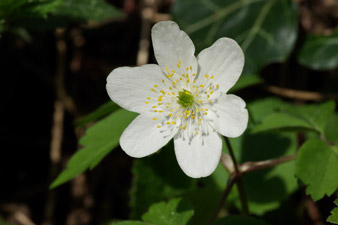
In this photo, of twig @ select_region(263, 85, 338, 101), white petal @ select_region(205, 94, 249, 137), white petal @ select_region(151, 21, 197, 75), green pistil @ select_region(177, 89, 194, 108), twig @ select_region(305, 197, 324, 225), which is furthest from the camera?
twig @ select_region(263, 85, 338, 101)

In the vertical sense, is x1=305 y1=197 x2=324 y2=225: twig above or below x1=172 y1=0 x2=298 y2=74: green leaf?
below

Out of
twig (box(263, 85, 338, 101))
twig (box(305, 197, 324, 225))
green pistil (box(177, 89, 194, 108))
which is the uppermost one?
green pistil (box(177, 89, 194, 108))

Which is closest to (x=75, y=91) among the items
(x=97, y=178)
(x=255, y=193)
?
(x=97, y=178)

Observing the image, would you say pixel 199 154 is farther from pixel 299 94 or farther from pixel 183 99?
pixel 299 94

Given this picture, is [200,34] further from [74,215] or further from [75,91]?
[74,215]

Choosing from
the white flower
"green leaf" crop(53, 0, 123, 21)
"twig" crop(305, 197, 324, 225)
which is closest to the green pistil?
the white flower

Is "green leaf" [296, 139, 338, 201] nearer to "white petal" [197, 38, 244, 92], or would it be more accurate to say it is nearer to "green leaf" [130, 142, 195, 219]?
"white petal" [197, 38, 244, 92]

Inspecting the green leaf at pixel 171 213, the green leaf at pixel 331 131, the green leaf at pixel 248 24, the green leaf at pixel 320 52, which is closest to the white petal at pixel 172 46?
the green leaf at pixel 171 213

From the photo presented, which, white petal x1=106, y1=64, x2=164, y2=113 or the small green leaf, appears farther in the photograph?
the small green leaf
